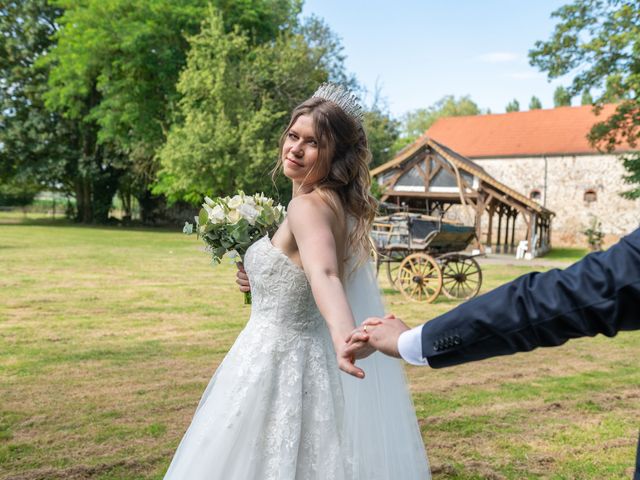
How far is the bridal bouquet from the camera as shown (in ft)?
9.61

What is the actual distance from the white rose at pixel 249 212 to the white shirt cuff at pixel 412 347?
1262mm

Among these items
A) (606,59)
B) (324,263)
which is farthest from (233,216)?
(606,59)

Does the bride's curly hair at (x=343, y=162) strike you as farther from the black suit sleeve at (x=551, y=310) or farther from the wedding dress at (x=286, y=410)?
the black suit sleeve at (x=551, y=310)

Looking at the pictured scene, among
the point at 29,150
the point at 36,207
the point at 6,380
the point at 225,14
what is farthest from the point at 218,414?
the point at 36,207

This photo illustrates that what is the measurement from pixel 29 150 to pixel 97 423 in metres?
37.5

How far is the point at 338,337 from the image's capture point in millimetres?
2191

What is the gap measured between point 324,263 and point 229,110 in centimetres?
3010

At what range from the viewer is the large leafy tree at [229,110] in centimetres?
3034

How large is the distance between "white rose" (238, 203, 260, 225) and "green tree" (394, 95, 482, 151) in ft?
220

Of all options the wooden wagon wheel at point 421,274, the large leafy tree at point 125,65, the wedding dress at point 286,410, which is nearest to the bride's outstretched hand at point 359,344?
the wedding dress at point 286,410

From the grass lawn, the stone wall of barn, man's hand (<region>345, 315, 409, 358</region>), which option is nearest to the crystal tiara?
man's hand (<region>345, 315, 409, 358</region>)

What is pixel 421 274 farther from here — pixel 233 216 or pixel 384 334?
pixel 384 334

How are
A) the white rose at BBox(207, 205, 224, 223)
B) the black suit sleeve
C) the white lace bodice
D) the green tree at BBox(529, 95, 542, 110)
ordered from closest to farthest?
1. the black suit sleeve
2. the white lace bodice
3. the white rose at BBox(207, 205, 224, 223)
4. the green tree at BBox(529, 95, 542, 110)

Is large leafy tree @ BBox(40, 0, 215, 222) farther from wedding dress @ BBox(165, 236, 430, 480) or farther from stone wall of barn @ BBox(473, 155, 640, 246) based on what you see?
wedding dress @ BBox(165, 236, 430, 480)
